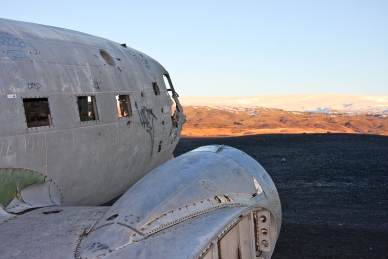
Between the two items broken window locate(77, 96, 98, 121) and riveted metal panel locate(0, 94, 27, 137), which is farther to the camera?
broken window locate(77, 96, 98, 121)

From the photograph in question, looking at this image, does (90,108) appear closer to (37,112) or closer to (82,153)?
(82,153)

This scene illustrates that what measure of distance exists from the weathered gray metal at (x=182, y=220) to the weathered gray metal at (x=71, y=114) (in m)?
1.50

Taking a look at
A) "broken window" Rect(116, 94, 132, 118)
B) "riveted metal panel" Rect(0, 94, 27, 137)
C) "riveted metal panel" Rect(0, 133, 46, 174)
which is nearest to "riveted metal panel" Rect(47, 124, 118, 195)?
"riveted metal panel" Rect(0, 133, 46, 174)

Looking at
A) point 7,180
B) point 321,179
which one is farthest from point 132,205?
point 321,179

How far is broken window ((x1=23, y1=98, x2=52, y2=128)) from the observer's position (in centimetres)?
751

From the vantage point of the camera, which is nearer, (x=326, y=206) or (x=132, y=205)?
(x=132, y=205)

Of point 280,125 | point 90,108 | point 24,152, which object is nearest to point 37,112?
point 24,152

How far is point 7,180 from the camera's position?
6867 millimetres

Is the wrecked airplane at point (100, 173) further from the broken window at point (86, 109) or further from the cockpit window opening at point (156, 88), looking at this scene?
the cockpit window opening at point (156, 88)

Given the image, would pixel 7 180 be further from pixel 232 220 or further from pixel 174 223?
pixel 232 220

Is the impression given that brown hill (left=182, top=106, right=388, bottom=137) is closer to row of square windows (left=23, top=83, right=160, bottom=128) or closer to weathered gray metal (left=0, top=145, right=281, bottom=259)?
row of square windows (left=23, top=83, right=160, bottom=128)

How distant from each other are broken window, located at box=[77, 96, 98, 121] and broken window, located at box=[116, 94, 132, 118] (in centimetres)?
105

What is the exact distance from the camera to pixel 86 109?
28.8 ft

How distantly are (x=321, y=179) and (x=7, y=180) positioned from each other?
569 inches
